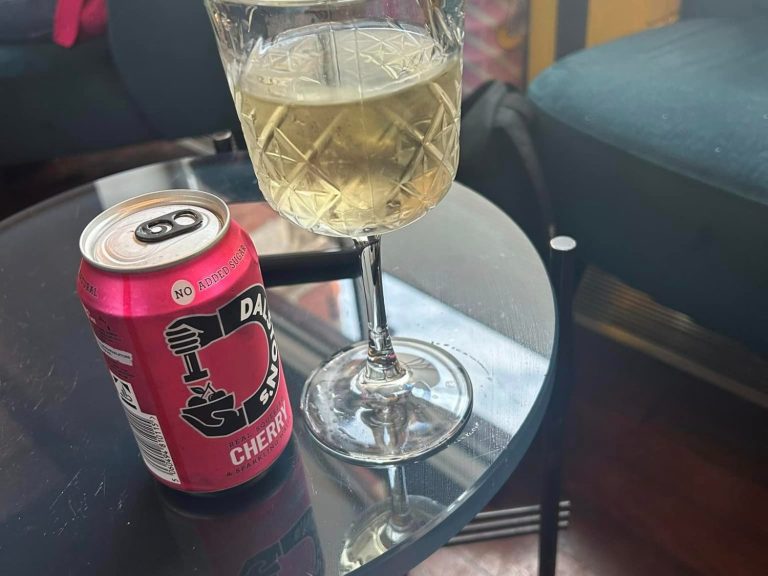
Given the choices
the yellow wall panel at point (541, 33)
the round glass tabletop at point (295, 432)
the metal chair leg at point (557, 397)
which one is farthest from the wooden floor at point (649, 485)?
the yellow wall panel at point (541, 33)

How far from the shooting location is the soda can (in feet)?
1.35

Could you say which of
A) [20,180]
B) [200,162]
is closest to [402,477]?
[200,162]

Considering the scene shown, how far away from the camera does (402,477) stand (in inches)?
20.8

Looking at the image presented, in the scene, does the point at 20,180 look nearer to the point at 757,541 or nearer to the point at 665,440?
the point at 665,440

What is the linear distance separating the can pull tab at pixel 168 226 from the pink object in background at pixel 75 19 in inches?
46.8

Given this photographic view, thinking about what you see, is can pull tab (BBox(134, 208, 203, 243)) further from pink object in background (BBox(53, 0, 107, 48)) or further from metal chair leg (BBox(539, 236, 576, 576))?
pink object in background (BBox(53, 0, 107, 48))

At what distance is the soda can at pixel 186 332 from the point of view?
0.41 m

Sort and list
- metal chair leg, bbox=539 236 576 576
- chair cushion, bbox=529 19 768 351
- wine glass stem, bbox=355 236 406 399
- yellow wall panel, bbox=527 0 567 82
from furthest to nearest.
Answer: yellow wall panel, bbox=527 0 567 82 < chair cushion, bbox=529 19 768 351 < metal chair leg, bbox=539 236 576 576 < wine glass stem, bbox=355 236 406 399

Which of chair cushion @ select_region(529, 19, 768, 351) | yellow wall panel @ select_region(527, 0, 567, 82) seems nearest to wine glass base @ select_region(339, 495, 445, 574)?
chair cushion @ select_region(529, 19, 768, 351)

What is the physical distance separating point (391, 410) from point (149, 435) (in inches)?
7.2

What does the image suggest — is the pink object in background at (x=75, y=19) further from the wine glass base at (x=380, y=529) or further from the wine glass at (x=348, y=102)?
the wine glass base at (x=380, y=529)

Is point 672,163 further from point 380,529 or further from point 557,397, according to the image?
point 380,529

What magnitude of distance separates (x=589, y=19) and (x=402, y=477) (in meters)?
1.35

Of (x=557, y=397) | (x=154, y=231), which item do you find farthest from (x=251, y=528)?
(x=557, y=397)
